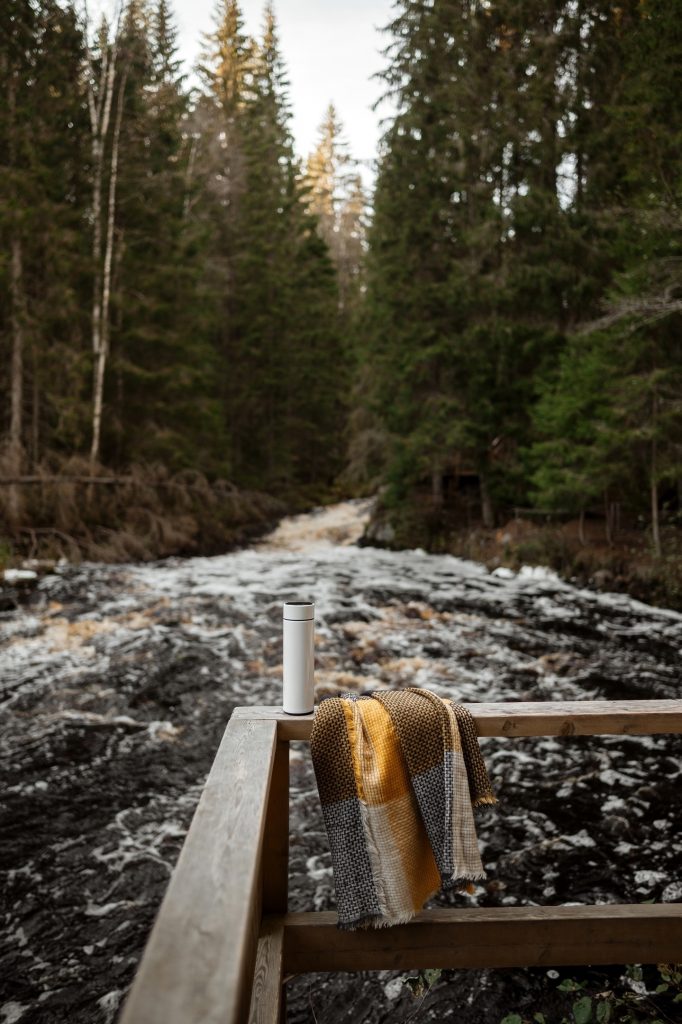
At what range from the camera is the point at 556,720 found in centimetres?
213

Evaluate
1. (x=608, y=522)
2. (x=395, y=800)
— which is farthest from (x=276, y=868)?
(x=608, y=522)

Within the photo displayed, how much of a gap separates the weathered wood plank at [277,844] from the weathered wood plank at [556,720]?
0.10 m

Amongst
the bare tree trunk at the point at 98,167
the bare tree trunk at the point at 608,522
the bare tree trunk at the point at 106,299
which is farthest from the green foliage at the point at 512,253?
the bare tree trunk at the point at 98,167

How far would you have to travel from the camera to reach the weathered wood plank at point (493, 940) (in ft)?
7.13

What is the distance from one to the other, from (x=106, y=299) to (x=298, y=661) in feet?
44.0

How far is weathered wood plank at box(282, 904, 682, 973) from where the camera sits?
2.17 metres

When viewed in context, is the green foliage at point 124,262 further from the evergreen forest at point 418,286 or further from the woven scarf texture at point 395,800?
the woven scarf texture at point 395,800

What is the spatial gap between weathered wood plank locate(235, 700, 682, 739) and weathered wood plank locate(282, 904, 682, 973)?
634 millimetres

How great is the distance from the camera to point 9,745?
5102 mm

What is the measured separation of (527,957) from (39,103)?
50.7 feet

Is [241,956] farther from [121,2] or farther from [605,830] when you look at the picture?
[121,2]

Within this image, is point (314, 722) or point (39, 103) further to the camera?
point (39, 103)

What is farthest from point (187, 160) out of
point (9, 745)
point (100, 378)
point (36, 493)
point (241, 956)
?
point (241, 956)

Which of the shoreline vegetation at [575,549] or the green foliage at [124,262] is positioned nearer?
the shoreline vegetation at [575,549]
